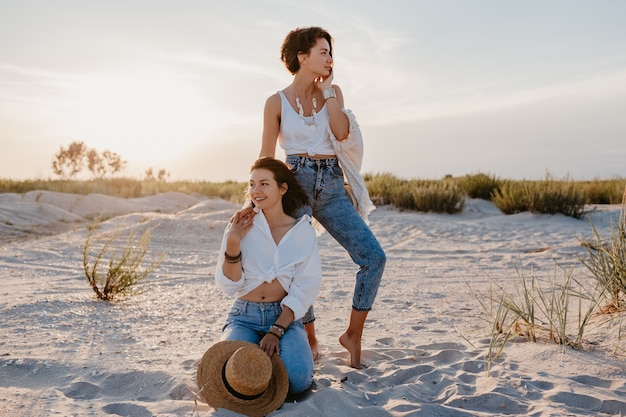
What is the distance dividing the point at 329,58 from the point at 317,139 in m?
0.49

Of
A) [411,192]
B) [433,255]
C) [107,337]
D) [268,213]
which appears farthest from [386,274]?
[411,192]

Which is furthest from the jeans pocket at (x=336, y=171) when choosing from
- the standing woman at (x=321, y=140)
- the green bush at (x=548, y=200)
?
the green bush at (x=548, y=200)

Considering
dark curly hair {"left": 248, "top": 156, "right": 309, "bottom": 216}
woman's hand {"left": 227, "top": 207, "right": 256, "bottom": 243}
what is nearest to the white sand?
woman's hand {"left": 227, "top": 207, "right": 256, "bottom": 243}

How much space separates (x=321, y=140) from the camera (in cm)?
394

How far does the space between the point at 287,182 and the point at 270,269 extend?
52 centimetres

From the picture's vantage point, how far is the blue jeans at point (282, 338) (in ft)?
11.3

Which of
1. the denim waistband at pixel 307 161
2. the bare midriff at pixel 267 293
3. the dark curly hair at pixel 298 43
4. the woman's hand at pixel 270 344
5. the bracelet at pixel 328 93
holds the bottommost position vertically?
the woman's hand at pixel 270 344

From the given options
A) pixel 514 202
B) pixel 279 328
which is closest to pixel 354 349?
pixel 279 328

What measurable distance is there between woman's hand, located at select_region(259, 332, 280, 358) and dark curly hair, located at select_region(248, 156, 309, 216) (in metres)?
0.75

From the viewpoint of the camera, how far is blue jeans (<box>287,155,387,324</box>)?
3.91 meters

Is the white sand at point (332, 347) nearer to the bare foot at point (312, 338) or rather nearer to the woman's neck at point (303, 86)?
the bare foot at point (312, 338)

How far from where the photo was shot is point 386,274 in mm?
8461

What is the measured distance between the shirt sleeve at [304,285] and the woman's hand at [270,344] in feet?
0.60

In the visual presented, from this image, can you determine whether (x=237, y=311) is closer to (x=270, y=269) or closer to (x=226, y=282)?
(x=226, y=282)
